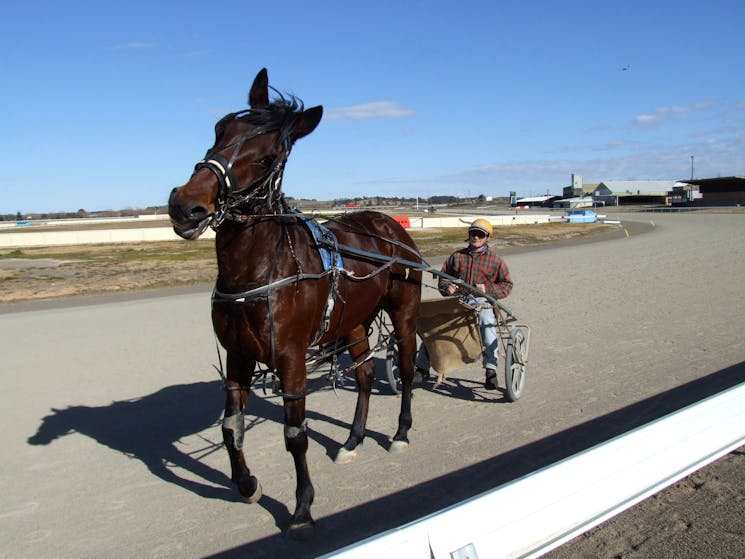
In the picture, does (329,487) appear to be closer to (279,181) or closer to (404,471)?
(404,471)

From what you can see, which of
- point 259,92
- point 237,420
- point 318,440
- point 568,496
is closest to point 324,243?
point 259,92

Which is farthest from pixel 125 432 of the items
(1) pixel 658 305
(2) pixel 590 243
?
(2) pixel 590 243

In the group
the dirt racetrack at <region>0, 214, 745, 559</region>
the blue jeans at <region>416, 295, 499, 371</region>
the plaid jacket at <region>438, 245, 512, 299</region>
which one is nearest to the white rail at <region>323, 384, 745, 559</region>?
the dirt racetrack at <region>0, 214, 745, 559</region>

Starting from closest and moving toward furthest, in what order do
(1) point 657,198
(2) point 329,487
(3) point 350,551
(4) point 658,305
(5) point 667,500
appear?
1. (3) point 350,551
2. (5) point 667,500
3. (2) point 329,487
4. (4) point 658,305
5. (1) point 657,198

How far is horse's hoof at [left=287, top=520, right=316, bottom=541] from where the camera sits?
366 cm

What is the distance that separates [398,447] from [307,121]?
2.65 m

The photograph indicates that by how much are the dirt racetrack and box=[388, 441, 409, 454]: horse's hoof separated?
100 mm

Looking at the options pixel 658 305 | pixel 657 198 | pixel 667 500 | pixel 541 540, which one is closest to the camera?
pixel 541 540

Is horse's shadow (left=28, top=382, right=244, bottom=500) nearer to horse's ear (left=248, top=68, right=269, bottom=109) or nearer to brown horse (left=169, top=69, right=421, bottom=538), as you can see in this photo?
brown horse (left=169, top=69, right=421, bottom=538)

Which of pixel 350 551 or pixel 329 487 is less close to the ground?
pixel 350 551

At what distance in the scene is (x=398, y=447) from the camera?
197 inches

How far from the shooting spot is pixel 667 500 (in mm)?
3902

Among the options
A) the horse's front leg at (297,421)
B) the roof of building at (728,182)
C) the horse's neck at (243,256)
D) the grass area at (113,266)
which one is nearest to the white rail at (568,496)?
the horse's front leg at (297,421)

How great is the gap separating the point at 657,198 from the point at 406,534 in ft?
345
